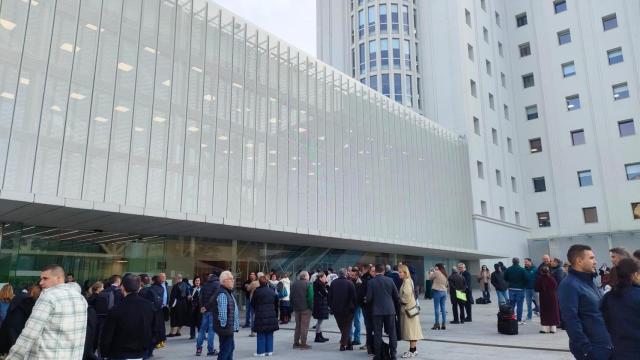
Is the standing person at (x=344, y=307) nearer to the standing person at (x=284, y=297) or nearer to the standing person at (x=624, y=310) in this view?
the standing person at (x=284, y=297)

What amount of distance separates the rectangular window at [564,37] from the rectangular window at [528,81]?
155 inches

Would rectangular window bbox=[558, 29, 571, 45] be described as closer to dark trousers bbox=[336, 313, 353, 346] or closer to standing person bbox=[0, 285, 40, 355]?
dark trousers bbox=[336, 313, 353, 346]

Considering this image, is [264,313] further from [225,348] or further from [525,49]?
[525,49]

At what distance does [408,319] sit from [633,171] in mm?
37191

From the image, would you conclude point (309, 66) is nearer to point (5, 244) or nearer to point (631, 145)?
point (5, 244)

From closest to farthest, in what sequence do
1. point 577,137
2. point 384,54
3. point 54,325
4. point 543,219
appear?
point 54,325 → point 577,137 → point 543,219 → point 384,54

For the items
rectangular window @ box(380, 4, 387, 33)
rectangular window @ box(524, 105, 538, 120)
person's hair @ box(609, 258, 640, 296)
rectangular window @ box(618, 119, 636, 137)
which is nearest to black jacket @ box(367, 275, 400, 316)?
person's hair @ box(609, 258, 640, 296)

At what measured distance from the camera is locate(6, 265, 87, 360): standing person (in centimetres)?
375

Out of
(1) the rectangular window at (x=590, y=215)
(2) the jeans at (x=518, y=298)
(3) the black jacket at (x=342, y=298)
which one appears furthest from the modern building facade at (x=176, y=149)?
(1) the rectangular window at (x=590, y=215)

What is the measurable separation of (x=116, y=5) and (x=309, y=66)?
391 inches

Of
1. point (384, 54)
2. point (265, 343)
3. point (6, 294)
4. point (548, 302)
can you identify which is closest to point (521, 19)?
point (384, 54)

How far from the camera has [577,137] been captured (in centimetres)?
4028

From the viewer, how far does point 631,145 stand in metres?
37.2

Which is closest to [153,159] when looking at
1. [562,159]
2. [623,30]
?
[562,159]
